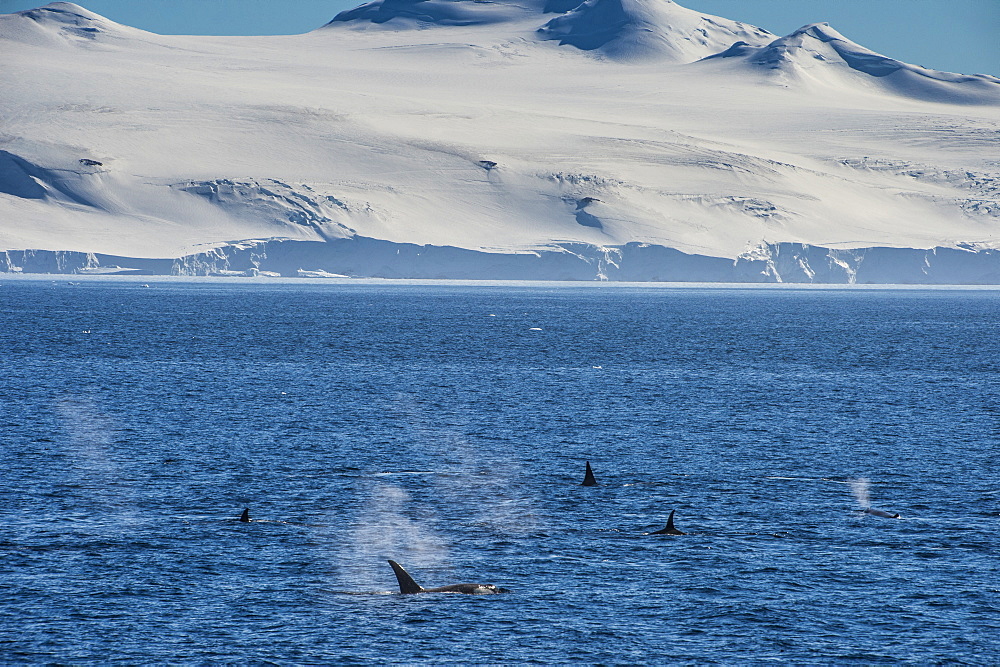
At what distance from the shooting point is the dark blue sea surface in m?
23.6

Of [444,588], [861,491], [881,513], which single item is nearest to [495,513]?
[444,588]

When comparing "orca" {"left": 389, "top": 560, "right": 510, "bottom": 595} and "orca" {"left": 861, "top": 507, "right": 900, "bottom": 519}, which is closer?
"orca" {"left": 389, "top": 560, "right": 510, "bottom": 595}

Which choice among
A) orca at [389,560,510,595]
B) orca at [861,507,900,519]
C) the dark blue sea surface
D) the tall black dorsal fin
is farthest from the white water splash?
the tall black dorsal fin

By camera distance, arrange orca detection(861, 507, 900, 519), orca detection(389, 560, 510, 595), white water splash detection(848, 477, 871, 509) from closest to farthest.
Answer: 1. orca detection(389, 560, 510, 595)
2. orca detection(861, 507, 900, 519)
3. white water splash detection(848, 477, 871, 509)

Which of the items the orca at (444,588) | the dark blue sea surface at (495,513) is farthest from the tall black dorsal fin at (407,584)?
the dark blue sea surface at (495,513)

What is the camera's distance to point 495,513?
34281 millimetres

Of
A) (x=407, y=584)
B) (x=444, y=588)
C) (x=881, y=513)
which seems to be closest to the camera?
(x=407, y=584)

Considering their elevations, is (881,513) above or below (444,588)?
above

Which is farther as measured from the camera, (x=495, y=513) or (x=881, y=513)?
(x=495, y=513)

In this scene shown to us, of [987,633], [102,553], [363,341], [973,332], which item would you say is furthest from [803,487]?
[973,332]

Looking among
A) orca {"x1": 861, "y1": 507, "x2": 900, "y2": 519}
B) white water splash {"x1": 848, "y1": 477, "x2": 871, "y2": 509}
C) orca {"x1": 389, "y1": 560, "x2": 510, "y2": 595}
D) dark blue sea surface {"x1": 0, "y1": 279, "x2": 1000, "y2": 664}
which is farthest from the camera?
white water splash {"x1": 848, "y1": 477, "x2": 871, "y2": 509}

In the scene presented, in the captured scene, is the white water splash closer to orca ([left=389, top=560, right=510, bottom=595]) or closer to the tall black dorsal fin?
orca ([left=389, top=560, right=510, bottom=595])

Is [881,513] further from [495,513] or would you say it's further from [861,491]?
[495,513]

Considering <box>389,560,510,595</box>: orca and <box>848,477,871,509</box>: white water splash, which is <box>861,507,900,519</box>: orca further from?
<box>389,560,510,595</box>: orca
